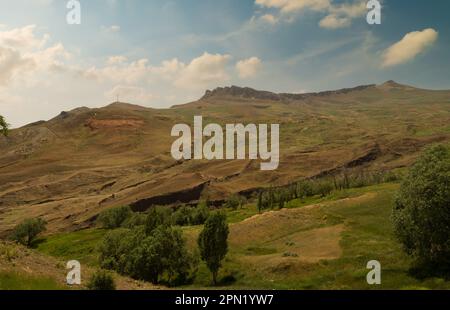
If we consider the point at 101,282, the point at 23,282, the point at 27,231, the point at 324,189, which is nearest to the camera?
the point at 23,282

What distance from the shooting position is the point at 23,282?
76.5 ft

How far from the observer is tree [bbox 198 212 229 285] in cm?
6341

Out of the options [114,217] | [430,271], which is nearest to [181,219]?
[114,217]

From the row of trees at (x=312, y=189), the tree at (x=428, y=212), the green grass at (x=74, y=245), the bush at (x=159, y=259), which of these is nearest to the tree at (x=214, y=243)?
the bush at (x=159, y=259)

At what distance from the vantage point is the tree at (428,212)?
44.6 meters

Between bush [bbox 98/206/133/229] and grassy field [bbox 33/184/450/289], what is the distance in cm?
2414

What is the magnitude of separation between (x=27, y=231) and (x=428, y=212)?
132516 millimetres

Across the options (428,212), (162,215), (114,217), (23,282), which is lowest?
→ (23,282)

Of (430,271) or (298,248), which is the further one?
(298,248)

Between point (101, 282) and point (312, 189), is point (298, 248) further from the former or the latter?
point (312, 189)

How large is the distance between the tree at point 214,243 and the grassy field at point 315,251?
2.45 metres

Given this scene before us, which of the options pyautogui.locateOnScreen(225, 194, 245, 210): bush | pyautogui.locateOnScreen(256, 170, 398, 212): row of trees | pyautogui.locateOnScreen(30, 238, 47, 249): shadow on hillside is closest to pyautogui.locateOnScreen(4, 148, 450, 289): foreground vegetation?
pyautogui.locateOnScreen(30, 238, 47, 249): shadow on hillside

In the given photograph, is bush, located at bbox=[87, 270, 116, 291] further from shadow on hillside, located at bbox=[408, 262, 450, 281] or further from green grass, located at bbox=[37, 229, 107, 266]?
green grass, located at bbox=[37, 229, 107, 266]
